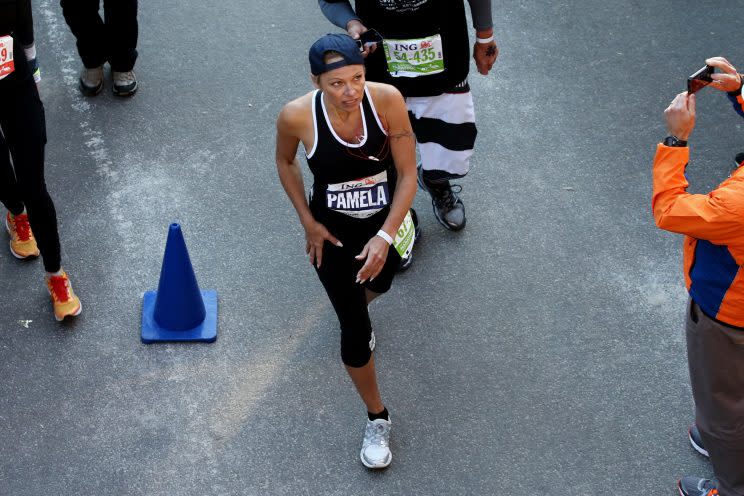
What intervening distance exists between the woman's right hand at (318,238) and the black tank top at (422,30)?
1179 millimetres

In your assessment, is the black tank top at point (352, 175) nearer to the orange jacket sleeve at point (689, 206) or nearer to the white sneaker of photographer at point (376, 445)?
the white sneaker of photographer at point (376, 445)

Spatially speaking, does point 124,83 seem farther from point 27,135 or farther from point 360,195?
point 360,195

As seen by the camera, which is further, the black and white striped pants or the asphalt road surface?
the black and white striped pants

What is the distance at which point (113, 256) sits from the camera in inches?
198

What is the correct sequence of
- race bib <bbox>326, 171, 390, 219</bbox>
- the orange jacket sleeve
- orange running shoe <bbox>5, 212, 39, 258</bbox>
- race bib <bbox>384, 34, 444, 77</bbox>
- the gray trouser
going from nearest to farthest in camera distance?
the orange jacket sleeve → the gray trouser → race bib <bbox>326, 171, 390, 219</bbox> → race bib <bbox>384, 34, 444, 77</bbox> → orange running shoe <bbox>5, 212, 39, 258</bbox>

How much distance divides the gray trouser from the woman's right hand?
1.43 m

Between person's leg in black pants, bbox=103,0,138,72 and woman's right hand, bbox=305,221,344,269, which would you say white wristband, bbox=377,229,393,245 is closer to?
woman's right hand, bbox=305,221,344,269

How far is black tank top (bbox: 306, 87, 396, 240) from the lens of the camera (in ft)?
11.8

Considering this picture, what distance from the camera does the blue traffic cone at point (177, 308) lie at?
443cm

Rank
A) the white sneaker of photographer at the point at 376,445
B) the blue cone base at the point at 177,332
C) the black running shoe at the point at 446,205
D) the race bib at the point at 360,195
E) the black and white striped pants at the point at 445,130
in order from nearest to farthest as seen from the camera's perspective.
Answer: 1. the race bib at the point at 360,195
2. the white sneaker of photographer at the point at 376,445
3. the blue cone base at the point at 177,332
4. the black and white striped pants at the point at 445,130
5. the black running shoe at the point at 446,205

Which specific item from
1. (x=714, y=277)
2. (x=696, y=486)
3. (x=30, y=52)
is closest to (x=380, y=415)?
(x=696, y=486)

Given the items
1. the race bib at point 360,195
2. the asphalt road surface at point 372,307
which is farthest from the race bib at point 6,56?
the race bib at point 360,195

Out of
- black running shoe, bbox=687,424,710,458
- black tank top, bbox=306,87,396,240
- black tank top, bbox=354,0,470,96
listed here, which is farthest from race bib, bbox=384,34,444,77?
black running shoe, bbox=687,424,710,458

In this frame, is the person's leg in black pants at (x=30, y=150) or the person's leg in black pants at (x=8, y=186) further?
the person's leg in black pants at (x=8, y=186)
